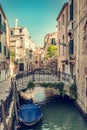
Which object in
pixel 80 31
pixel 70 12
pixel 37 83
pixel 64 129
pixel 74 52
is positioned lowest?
pixel 64 129

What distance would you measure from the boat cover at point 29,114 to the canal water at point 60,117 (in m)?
0.52

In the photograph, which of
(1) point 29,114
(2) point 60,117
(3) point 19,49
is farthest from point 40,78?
(3) point 19,49

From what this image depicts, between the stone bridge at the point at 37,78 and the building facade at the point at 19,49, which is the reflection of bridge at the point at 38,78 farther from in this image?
the building facade at the point at 19,49

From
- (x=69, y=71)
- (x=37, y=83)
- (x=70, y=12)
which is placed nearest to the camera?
(x=37, y=83)

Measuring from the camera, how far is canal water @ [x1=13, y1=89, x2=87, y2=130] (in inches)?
585

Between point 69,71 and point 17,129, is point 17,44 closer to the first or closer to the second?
point 69,71

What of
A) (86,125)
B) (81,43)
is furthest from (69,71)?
(86,125)

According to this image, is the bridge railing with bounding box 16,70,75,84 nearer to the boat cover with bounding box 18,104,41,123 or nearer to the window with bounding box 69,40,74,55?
the window with bounding box 69,40,74,55

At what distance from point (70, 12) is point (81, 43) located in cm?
534

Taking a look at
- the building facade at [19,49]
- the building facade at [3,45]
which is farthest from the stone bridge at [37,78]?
the building facade at [19,49]

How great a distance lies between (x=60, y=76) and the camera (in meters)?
20.9

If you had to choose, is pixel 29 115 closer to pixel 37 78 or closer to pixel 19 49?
pixel 37 78

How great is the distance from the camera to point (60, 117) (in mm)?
17094

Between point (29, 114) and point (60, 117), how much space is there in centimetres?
296
